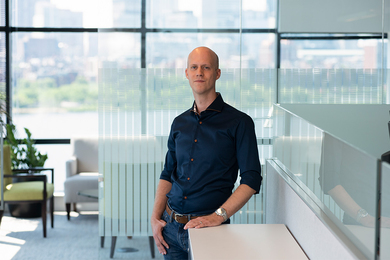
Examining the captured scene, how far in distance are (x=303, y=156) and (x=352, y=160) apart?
0.63m

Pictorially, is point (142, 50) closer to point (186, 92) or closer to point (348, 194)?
point (186, 92)

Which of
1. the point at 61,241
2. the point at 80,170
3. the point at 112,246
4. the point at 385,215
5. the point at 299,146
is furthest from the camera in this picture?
the point at 80,170

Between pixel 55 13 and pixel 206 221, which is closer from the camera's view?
pixel 206 221

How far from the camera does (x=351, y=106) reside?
3.16 meters

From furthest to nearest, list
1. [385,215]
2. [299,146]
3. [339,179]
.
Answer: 1. [299,146]
2. [339,179]
3. [385,215]

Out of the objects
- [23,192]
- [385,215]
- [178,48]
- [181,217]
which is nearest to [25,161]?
[23,192]

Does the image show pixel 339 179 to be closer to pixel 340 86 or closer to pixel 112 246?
pixel 340 86

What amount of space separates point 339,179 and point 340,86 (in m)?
2.29

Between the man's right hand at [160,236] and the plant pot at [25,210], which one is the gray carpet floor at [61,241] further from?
the man's right hand at [160,236]

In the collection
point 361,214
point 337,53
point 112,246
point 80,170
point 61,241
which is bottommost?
point 61,241

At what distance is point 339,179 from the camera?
4.25 feet

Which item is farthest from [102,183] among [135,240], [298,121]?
[298,121]

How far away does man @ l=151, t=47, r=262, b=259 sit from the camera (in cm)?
203

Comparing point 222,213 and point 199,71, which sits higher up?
point 199,71
